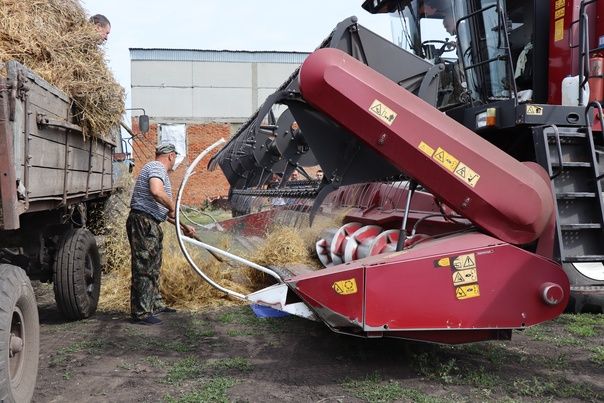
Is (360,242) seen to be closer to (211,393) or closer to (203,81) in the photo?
(211,393)

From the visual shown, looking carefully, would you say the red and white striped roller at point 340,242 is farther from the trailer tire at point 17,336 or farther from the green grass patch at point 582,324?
the trailer tire at point 17,336

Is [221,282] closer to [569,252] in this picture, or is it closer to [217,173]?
[569,252]

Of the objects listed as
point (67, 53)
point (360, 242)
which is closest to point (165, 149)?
point (67, 53)

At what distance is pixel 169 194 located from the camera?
5156 mm

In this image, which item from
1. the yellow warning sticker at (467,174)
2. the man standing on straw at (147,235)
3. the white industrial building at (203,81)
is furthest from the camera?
the white industrial building at (203,81)

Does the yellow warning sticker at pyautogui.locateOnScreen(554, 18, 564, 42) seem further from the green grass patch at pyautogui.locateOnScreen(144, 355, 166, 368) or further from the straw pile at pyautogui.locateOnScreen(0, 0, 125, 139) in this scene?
the green grass patch at pyautogui.locateOnScreen(144, 355, 166, 368)

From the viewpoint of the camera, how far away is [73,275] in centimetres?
471

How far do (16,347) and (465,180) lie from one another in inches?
101

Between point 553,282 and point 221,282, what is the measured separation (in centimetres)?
331

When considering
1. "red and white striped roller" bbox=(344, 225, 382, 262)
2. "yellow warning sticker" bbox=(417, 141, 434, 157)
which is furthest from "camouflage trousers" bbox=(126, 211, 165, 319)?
"yellow warning sticker" bbox=(417, 141, 434, 157)

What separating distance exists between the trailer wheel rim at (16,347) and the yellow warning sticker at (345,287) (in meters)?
1.62

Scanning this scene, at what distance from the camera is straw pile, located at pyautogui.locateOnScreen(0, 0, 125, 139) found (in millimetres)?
3689

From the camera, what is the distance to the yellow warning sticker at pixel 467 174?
339 cm

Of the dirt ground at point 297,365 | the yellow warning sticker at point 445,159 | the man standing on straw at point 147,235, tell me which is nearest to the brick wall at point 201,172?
the man standing on straw at point 147,235
